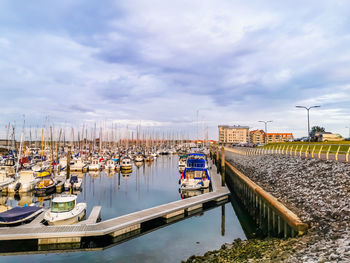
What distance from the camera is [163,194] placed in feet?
118

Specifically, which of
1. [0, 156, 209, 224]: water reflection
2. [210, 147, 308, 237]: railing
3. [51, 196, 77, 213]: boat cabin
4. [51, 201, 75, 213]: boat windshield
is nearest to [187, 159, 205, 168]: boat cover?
[0, 156, 209, 224]: water reflection

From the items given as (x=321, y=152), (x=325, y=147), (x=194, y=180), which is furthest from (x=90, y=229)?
(x=325, y=147)

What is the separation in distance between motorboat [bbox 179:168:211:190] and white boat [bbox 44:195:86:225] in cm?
1567

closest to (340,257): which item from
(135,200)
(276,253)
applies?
(276,253)

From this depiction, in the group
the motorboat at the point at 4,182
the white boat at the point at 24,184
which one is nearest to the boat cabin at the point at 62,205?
the white boat at the point at 24,184

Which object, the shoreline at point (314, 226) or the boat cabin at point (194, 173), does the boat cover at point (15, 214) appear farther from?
the boat cabin at point (194, 173)

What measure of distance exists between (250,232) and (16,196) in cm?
3098

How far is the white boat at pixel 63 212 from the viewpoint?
1931 cm

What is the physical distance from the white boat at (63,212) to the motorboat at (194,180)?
1567cm

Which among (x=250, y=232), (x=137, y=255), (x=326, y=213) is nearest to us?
(x=326, y=213)

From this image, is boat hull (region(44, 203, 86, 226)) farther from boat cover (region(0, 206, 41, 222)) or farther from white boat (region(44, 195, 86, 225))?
boat cover (region(0, 206, 41, 222))

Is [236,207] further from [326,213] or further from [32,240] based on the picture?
[32,240]

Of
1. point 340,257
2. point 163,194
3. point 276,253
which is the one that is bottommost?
point 163,194

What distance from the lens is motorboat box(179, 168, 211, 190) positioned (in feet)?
112
